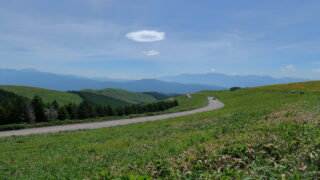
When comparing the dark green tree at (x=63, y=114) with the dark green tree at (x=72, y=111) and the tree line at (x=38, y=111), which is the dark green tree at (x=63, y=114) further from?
the dark green tree at (x=72, y=111)

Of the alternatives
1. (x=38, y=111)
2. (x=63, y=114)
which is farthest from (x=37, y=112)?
(x=63, y=114)

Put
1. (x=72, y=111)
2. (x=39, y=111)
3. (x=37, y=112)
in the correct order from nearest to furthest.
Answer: (x=37, y=112) < (x=39, y=111) < (x=72, y=111)

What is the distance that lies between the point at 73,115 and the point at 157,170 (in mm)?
56380

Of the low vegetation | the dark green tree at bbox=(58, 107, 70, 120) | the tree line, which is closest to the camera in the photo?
the low vegetation

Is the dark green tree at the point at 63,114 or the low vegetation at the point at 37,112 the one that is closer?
the low vegetation at the point at 37,112

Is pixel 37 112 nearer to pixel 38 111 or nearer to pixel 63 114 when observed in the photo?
pixel 38 111

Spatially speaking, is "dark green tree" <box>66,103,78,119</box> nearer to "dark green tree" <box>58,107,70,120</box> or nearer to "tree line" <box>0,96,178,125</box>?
"tree line" <box>0,96,178,125</box>

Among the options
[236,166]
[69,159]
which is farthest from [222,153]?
[69,159]

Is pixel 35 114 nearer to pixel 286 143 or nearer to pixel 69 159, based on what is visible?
pixel 69 159

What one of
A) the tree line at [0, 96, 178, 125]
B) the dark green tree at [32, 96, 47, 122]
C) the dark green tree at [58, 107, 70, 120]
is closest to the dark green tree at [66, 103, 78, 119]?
the tree line at [0, 96, 178, 125]

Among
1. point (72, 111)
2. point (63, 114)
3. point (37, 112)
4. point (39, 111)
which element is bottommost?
point (63, 114)

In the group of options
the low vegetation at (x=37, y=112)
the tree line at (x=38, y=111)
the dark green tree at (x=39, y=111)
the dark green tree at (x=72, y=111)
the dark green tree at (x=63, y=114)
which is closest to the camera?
the low vegetation at (x=37, y=112)

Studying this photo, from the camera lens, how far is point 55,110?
5450cm

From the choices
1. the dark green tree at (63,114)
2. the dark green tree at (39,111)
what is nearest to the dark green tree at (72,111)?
the dark green tree at (63,114)
